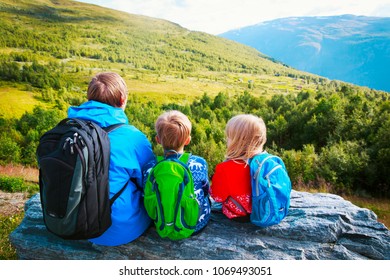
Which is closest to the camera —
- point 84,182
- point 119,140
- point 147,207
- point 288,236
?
point 84,182

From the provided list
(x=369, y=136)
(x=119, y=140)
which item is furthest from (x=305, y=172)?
(x=119, y=140)

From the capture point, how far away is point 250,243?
370cm

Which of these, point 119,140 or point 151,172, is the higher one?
point 119,140

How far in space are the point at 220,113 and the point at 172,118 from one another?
60.9m

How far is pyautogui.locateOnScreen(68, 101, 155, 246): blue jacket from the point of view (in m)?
3.20

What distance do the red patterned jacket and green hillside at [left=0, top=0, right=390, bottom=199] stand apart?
16.1m

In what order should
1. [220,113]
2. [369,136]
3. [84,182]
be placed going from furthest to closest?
1. [220,113]
2. [369,136]
3. [84,182]

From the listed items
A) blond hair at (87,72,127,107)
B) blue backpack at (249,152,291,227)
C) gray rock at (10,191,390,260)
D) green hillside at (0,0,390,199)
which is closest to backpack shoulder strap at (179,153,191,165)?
blue backpack at (249,152,291,227)

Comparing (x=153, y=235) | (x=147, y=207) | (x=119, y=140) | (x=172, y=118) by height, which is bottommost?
(x=153, y=235)

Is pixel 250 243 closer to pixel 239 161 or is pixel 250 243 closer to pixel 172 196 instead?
pixel 239 161

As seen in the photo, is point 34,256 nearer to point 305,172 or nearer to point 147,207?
point 147,207

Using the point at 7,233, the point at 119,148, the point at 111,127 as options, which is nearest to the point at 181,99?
the point at 7,233

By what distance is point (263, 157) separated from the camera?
347cm

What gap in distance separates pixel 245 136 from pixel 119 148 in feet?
4.89
